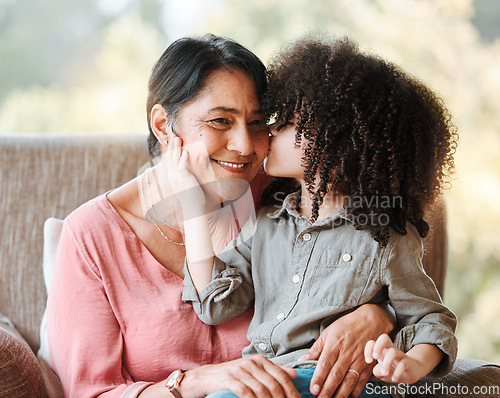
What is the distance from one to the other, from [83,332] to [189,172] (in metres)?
0.47

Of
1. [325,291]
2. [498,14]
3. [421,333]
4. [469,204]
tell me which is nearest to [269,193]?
[325,291]

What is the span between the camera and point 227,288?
1.35 metres

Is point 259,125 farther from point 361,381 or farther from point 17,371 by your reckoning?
point 17,371

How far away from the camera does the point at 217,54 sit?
142cm

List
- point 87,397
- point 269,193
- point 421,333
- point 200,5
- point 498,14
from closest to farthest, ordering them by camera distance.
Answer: point 421,333 < point 87,397 < point 269,193 < point 200,5 < point 498,14

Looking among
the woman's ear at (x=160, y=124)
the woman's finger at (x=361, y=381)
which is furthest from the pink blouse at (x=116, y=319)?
the woman's finger at (x=361, y=381)

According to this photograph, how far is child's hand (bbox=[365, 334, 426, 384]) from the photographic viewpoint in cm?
107

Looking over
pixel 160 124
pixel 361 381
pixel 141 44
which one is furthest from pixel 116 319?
pixel 141 44

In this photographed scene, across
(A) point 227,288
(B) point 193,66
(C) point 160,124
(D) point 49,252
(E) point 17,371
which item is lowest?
(E) point 17,371

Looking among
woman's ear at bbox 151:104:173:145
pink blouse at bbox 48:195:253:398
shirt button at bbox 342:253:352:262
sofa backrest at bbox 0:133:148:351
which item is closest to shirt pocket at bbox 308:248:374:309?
shirt button at bbox 342:253:352:262

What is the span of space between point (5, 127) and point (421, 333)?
2433mm

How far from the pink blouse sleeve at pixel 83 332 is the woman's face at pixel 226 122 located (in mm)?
381

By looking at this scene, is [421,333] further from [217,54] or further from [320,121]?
[217,54]

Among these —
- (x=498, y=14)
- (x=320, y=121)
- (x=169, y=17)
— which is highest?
(x=498, y=14)
